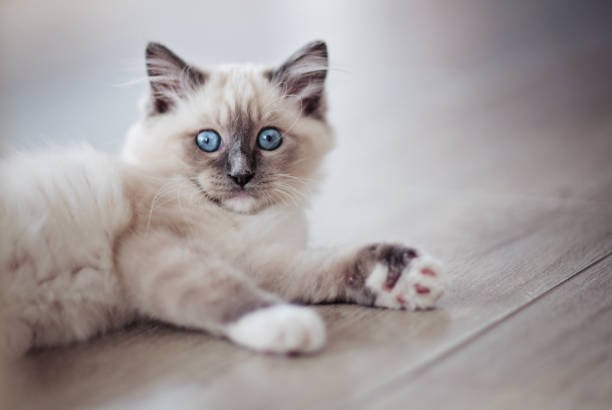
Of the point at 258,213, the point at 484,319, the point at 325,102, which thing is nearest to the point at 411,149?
the point at 325,102

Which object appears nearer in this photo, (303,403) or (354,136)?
(303,403)

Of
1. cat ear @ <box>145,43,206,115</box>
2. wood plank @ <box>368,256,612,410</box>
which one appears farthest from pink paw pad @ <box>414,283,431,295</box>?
cat ear @ <box>145,43,206,115</box>

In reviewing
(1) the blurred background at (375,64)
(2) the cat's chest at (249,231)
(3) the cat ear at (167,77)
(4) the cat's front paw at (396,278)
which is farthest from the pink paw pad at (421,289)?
(1) the blurred background at (375,64)

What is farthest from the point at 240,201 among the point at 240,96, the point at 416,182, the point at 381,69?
the point at 381,69

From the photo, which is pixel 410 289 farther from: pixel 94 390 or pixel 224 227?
pixel 94 390

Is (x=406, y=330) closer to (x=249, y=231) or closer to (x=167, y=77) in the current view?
(x=249, y=231)

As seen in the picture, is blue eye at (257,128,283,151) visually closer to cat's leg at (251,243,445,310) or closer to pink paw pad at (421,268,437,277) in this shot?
cat's leg at (251,243,445,310)
